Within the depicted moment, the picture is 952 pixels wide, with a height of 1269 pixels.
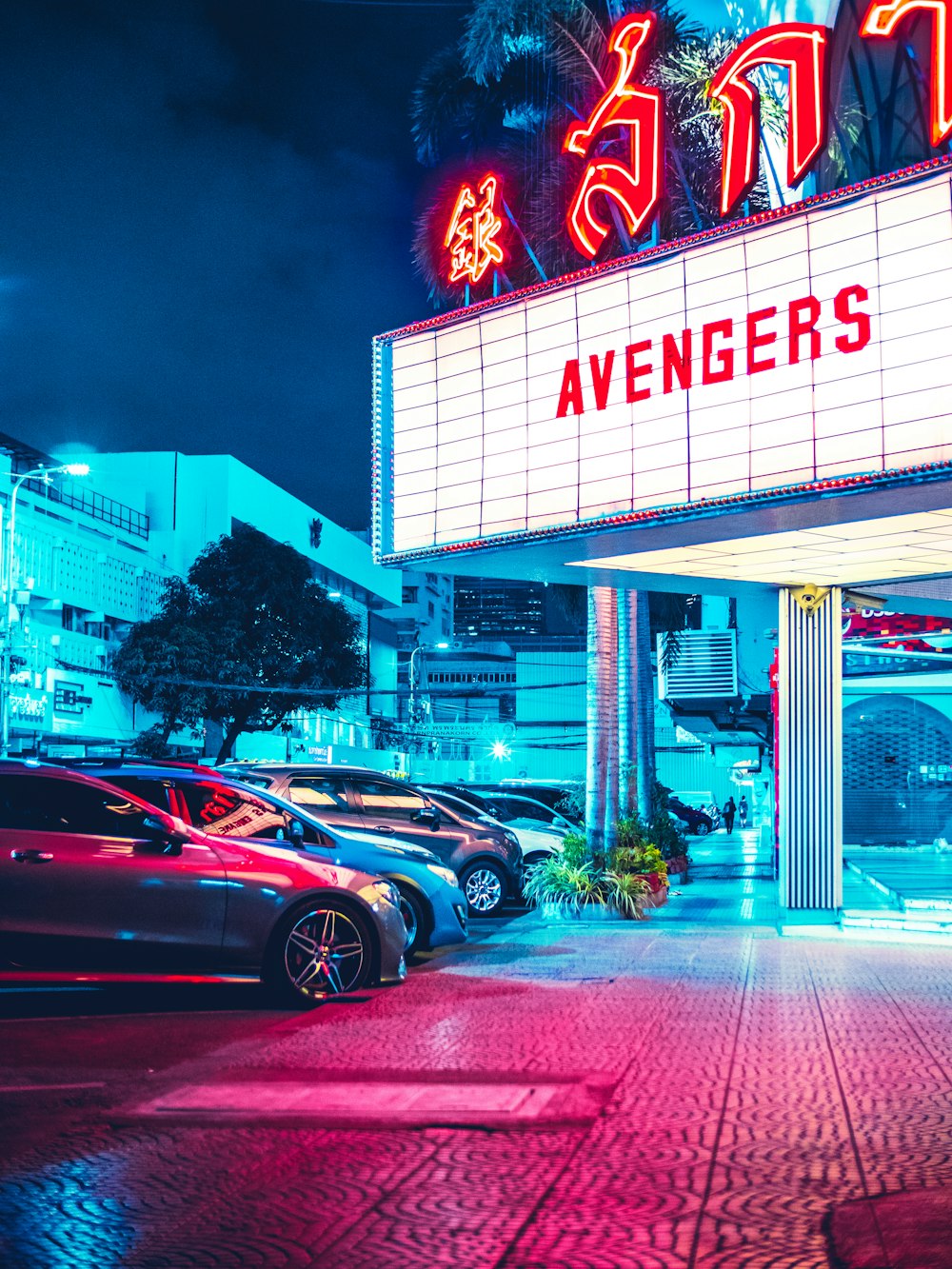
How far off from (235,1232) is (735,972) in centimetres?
813

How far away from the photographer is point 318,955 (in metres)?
10.4

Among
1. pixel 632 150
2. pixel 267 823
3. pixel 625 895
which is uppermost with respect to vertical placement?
pixel 632 150

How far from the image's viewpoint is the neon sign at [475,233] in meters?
16.3

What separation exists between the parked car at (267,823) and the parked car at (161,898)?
370mm

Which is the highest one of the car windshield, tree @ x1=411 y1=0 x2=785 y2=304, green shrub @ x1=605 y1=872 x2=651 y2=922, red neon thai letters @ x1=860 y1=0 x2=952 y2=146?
tree @ x1=411 y1=0 x2=785 y2=304

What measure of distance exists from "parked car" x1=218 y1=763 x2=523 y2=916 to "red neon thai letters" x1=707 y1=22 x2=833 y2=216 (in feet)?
24.3

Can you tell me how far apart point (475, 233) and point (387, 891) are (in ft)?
28.8

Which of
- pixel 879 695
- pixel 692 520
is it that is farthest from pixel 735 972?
pixel 879 695

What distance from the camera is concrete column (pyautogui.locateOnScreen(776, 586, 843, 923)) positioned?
55.3ft

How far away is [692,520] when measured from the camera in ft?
42.9

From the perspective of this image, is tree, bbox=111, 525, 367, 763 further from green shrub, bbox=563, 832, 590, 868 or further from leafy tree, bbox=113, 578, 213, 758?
green shrub, bbox=563, 832, 590, 868

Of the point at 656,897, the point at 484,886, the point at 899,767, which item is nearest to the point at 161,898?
the point at 484,886

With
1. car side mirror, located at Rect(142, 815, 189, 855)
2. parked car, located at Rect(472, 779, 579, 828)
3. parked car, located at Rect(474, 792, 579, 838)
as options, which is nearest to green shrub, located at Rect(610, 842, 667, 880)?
parked car, located at Rect(474, 792, 579, 838)

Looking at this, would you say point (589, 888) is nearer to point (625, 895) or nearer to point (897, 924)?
point (625, 895)
